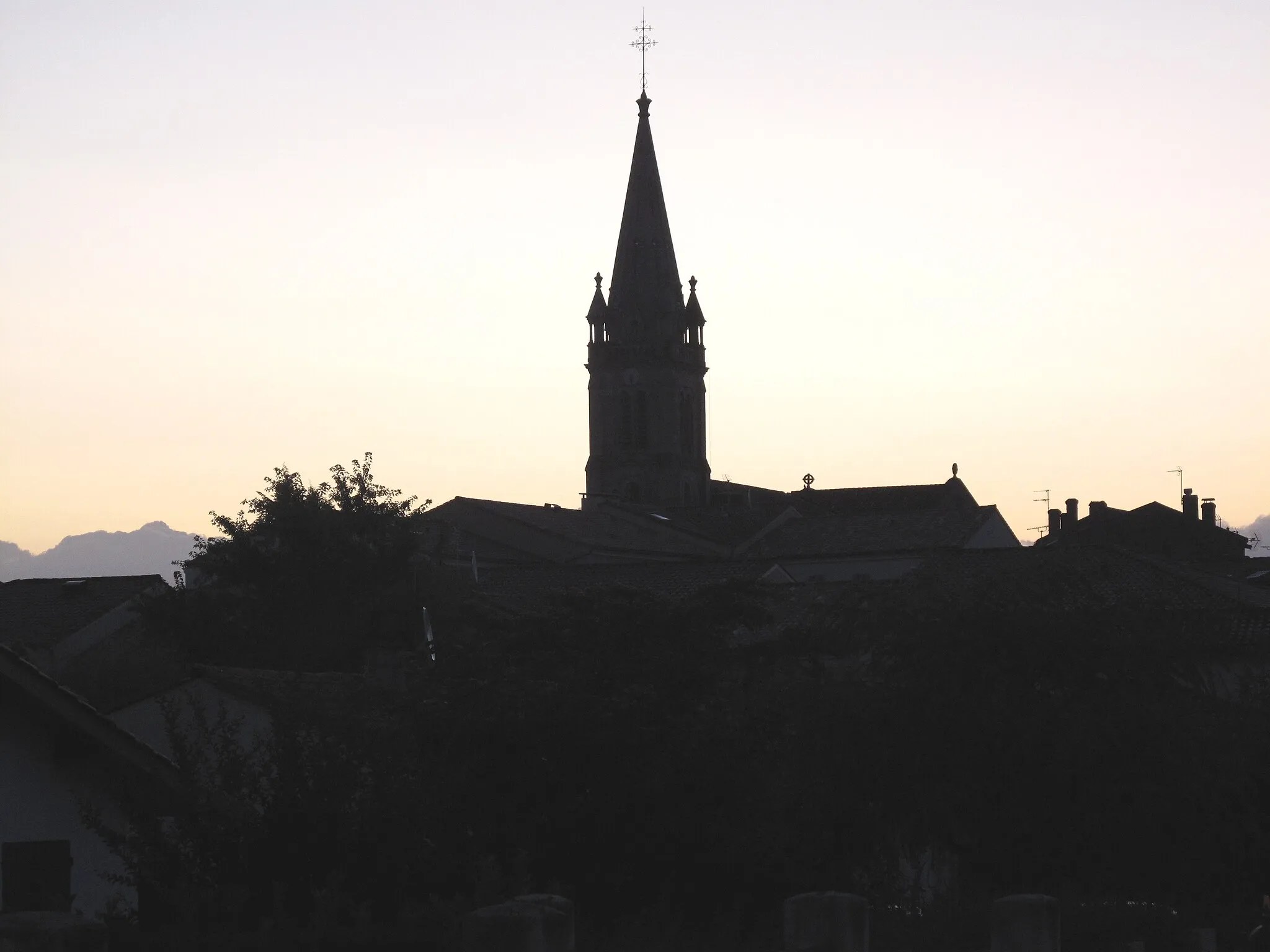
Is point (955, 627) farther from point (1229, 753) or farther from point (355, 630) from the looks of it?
point (355, 630)

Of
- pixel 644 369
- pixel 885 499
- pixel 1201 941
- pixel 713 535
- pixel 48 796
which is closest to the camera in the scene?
pixel 1201 941

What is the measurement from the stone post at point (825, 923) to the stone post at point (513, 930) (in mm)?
1447

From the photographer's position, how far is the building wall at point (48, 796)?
42.1 ft

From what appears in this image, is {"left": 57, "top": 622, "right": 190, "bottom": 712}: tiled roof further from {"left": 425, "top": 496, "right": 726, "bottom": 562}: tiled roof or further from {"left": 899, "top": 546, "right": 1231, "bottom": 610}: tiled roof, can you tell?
{"left": 899, "top": 546, "right": 1231, "bottom": 610}: tiled roof

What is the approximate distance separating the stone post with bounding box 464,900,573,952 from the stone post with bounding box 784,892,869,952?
145 centimetres

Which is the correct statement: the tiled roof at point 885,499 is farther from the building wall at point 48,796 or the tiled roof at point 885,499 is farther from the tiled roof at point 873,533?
the building wall at point 48,796

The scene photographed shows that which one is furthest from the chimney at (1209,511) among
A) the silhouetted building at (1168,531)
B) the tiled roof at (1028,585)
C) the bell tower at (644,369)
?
the tiled roof at (1028,585)

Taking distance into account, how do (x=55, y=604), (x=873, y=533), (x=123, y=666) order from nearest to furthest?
(x=123, y=666)
(x=55, y=604)
(x=873, y=533)

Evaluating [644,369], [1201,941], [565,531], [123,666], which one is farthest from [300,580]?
[644,369]

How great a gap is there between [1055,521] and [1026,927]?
268 feet

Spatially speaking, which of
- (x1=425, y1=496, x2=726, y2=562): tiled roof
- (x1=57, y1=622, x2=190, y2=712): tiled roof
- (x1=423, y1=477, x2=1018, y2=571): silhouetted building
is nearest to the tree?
(x1=57, y1=622, x2=190, y2=712): tiled roof

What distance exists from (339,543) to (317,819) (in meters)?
38.8

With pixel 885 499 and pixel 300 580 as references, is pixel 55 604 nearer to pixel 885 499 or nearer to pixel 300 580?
pixel 300 580

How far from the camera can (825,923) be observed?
309 inches
